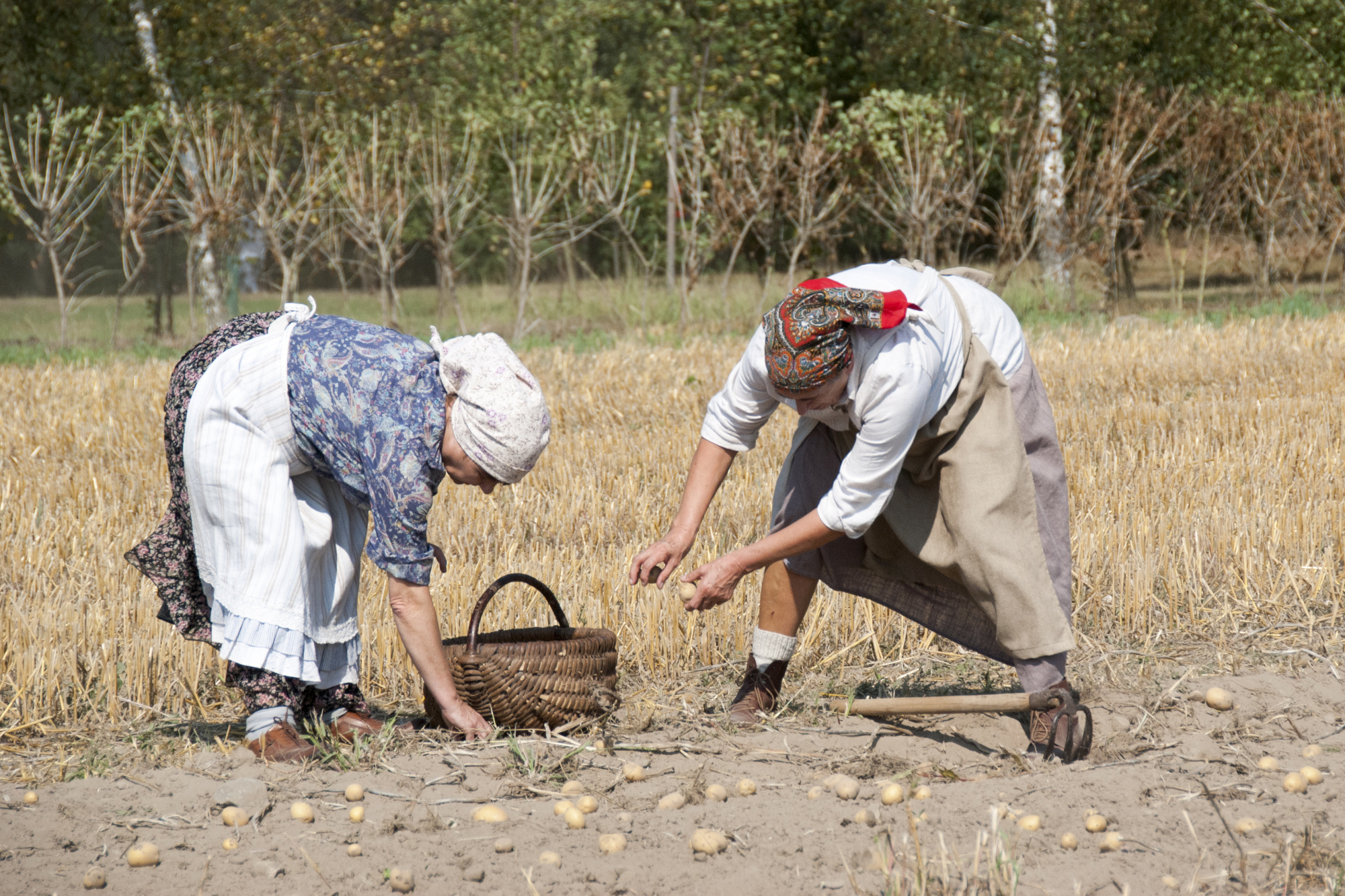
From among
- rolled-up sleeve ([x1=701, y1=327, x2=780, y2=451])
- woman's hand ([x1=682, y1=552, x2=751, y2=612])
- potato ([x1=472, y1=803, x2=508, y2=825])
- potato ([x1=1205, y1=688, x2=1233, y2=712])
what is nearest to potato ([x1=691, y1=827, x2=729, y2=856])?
potato ([x1=472, y1=803, x2=508, y2=825])

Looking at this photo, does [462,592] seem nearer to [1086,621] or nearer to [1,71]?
[1086,621]

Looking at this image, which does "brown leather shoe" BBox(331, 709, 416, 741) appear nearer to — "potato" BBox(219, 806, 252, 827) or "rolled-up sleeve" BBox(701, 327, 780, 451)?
"potato" BBox(219, 806, 252, 827)

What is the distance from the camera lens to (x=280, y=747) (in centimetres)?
333

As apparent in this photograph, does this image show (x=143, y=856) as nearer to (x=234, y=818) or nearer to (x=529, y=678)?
(x=234, y=818)

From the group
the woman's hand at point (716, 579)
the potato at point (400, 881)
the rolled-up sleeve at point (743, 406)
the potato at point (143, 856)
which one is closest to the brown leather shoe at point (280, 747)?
the potato at point (143, 856)

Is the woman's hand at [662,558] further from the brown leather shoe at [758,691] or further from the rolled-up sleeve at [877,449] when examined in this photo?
the brown leather shoe at [758,691]

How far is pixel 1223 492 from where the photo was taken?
584 cm

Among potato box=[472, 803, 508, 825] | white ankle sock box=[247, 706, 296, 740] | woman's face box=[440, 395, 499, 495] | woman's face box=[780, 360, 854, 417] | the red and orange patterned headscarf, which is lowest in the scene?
potato box=[472, 803, 508, 825]

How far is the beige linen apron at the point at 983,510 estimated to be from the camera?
325 centimetres

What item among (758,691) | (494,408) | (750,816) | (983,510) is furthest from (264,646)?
(983,510)

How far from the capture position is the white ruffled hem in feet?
10.5

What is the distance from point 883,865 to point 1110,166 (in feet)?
53.4

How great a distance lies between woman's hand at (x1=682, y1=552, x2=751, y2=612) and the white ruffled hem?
3.54 ft

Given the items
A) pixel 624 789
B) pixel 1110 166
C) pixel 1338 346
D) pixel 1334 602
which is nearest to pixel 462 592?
pixel 624 789
